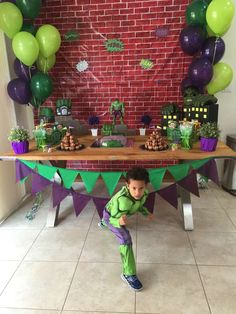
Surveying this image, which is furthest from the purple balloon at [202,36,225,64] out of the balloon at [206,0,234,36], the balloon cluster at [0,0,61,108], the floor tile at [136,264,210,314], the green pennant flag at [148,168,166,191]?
the floor tile at [136,264,210,314]

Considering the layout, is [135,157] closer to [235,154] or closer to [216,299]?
[235,154]

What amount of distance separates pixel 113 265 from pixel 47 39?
209cm

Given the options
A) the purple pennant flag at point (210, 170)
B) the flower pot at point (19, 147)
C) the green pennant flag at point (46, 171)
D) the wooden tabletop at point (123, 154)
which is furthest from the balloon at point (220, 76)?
the flower pot at point (19, 147)

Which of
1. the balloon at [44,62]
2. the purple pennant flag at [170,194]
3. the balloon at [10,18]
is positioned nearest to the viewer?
the purple pennant flag at [170,194]

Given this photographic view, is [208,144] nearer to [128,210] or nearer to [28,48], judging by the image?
[128,210]

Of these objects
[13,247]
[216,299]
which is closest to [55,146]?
[13,247]

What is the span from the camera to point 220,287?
183 centimetres

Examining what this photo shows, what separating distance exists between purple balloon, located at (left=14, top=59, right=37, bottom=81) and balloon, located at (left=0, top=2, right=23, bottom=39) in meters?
0.28

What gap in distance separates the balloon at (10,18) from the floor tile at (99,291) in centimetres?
212

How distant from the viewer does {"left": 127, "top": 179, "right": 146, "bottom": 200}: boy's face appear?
167 centimetres

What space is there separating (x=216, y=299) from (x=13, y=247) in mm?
1594

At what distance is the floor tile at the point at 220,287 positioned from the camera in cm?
168

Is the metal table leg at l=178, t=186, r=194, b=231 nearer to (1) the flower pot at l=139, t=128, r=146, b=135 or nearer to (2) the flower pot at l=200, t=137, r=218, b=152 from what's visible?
(2) the flower pot at l=200, t=137, r=218, b=152

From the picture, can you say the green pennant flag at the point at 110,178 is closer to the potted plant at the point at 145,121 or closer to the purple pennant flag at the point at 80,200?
the purple pennant flag at the point at 80,200
